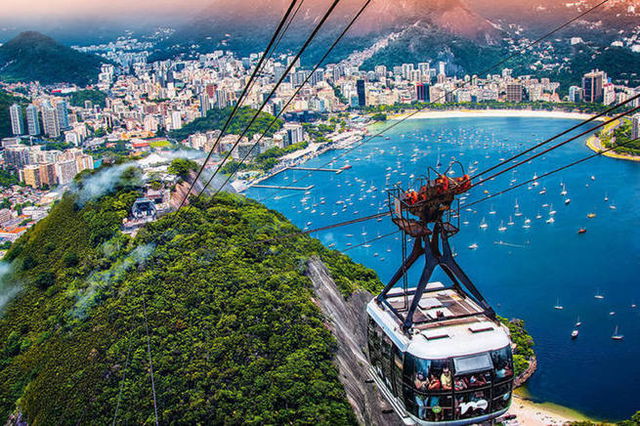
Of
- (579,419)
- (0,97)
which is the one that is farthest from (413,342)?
(0,97)

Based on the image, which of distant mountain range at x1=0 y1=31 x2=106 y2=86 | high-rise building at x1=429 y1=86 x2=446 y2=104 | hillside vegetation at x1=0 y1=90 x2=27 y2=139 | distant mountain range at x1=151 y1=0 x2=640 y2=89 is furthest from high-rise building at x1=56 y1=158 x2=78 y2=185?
distant mountain range at x1=151 y1=0 x2=640 y2=89

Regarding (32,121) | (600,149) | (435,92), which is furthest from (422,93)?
(32,121)

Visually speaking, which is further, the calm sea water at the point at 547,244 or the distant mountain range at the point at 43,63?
the distant mountain range at the point at 43,63

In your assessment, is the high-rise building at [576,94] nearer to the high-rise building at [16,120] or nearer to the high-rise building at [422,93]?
the high-rise building at [422,93]

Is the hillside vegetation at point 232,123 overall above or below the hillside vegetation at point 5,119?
below

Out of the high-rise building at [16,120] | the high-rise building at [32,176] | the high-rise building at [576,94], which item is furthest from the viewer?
the high-rise building at [576,94]

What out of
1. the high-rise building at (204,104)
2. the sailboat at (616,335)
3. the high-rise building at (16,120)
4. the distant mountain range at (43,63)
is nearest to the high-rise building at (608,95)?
the high-rise building at (204,104)
